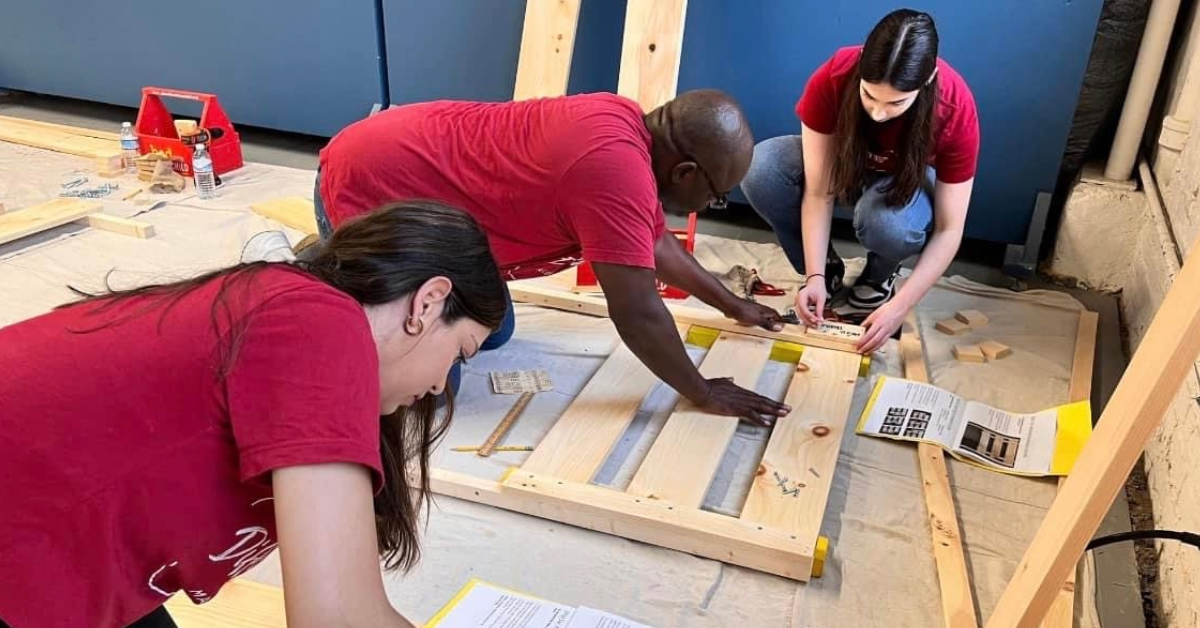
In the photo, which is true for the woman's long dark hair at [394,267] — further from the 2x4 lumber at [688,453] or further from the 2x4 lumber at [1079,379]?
the 2x4 lumber at [1079,379]

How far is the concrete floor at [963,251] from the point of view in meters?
1.50

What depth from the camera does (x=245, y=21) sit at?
3.46 meters

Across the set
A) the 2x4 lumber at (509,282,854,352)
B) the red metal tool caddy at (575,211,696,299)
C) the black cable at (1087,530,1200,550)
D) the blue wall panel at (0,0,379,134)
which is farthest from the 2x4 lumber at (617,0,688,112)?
the black cable at (1087,530,1200,550)

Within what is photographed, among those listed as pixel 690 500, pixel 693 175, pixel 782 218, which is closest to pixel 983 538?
pixel 690 500

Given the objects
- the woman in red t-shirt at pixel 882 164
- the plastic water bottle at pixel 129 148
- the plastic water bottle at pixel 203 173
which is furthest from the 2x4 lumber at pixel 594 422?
the plastic water bottle at pixel 129 148

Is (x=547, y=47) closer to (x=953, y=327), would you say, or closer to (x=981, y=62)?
(x=981, y=62)

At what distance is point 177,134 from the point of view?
336 centimetres

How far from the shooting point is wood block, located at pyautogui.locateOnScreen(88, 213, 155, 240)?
2.75 metres

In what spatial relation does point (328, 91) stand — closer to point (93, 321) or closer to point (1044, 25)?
point (1044, 25)

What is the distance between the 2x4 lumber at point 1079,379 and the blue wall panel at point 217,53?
2.48 m

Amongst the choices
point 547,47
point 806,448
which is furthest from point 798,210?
point 547,47

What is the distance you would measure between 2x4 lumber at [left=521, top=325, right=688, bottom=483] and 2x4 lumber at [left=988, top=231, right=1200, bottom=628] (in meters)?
0.85

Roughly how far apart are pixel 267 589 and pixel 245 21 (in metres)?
2.76

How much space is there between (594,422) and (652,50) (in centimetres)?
129
